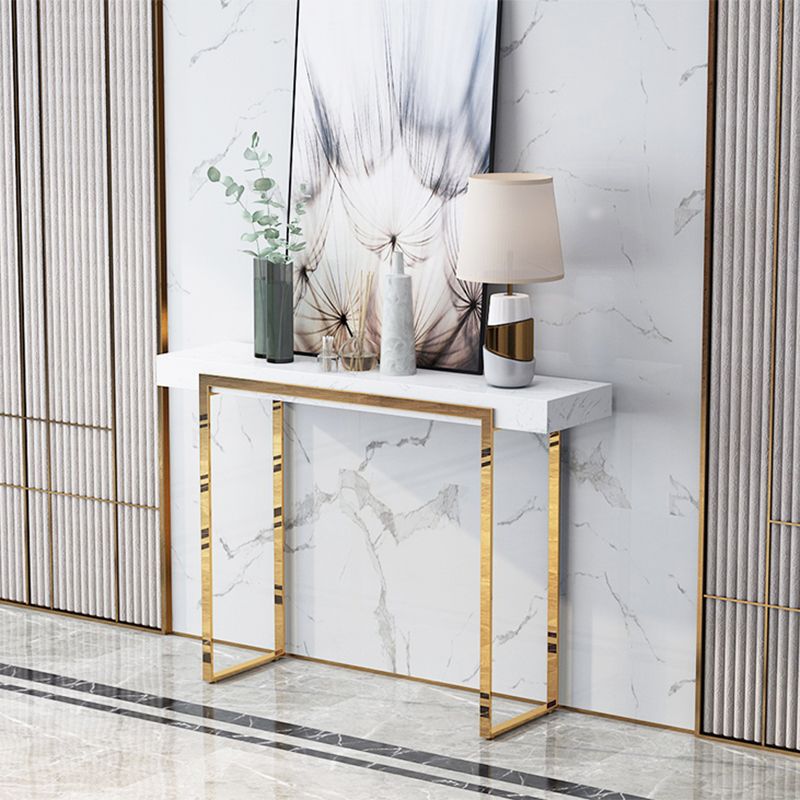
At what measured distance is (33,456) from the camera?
511 cm

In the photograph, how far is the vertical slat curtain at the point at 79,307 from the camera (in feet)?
15.6

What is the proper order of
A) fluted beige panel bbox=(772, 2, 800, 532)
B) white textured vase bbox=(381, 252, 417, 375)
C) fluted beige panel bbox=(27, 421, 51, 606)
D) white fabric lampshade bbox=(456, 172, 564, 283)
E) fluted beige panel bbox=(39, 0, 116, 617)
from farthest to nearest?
fluted beige panel bbox=(27, 421, 51, 606)
fluted beige panel bbox=(39, 0, 116, 617)
white textured vase bbox=(381, 252, 417, 375)
white fabric lampshade bbox=(456, 172, 564, 283)
fluted beige panel bbox=(772, 2, 800, 532)

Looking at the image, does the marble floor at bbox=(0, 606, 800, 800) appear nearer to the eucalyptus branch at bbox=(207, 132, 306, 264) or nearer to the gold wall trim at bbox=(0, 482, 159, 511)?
the gold wall trim at bbox=(0, 482, 159, 511)

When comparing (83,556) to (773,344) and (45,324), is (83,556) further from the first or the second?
(773,344)

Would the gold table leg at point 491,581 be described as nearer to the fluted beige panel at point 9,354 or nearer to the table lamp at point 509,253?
the table lamp at point 509,253

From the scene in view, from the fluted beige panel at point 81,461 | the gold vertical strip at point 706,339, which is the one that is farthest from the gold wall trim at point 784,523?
the fluted beige panel at point 81,461

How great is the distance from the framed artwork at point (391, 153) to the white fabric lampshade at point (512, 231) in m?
0.28

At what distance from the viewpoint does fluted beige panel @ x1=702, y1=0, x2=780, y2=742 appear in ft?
12.2

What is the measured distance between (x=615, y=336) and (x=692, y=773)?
1157mm

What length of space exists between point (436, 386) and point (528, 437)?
0.37m

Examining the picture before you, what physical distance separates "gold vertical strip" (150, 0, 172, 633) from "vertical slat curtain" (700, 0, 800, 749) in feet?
5.93

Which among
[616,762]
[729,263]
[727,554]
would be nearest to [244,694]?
[616,762]

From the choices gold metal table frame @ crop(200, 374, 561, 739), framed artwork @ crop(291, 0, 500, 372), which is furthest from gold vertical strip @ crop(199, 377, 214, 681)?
framed artwork @ crop(291, 0, 500, 372)

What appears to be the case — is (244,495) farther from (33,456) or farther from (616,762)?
(616,762)
